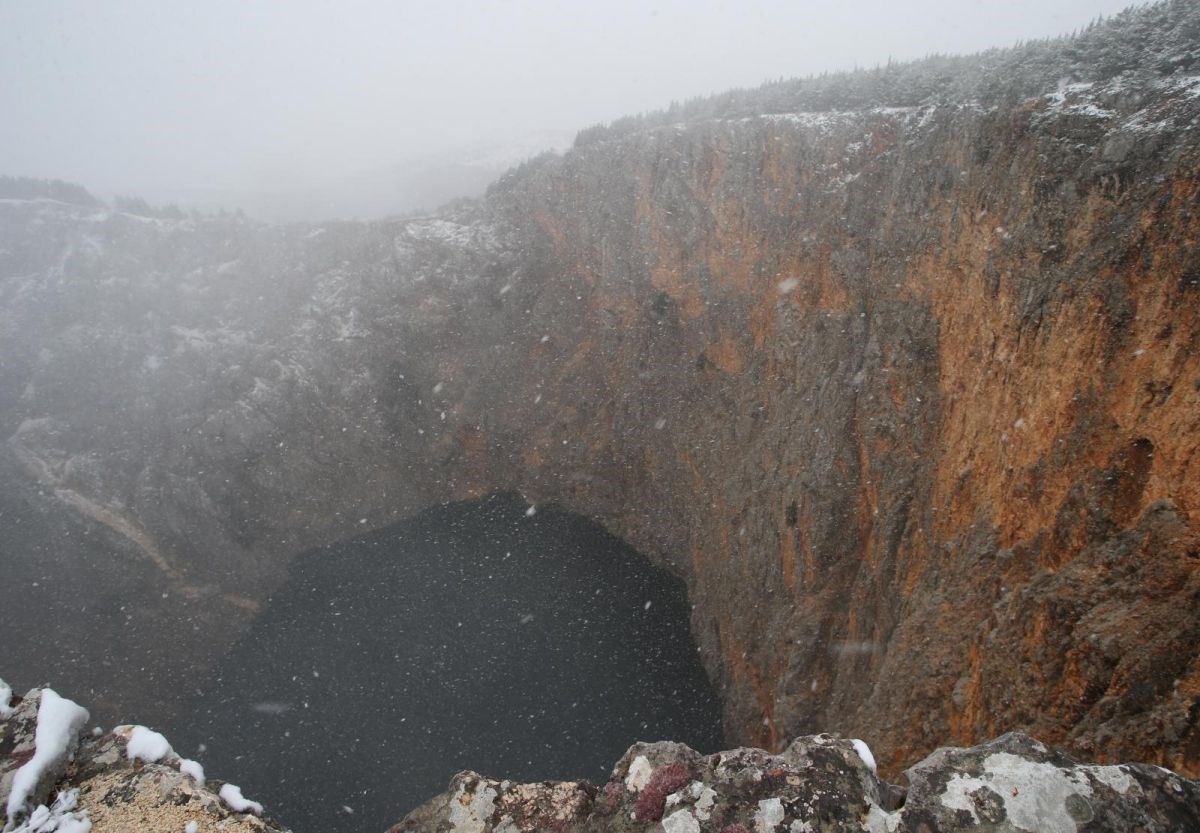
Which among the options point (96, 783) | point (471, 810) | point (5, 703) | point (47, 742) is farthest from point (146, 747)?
point (471, 810)

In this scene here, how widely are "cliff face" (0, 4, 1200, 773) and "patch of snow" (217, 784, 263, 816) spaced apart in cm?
745

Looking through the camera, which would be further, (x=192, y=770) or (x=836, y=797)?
(x=192, y=770)

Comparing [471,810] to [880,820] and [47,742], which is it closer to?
[880,820]

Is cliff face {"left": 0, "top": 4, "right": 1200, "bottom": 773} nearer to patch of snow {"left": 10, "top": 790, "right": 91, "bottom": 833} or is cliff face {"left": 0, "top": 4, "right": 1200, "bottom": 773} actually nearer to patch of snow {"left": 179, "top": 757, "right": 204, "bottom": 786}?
patch of snow {"left": 179, "top": 757, "right": 204, "bottom": 786}

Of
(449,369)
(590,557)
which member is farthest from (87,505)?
(590,557)

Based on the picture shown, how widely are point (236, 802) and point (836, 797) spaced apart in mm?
4441

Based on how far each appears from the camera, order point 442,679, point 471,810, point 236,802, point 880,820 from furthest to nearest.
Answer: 1. point 442,679
2. point 236,802
3. point 471,810
4. point 880,820

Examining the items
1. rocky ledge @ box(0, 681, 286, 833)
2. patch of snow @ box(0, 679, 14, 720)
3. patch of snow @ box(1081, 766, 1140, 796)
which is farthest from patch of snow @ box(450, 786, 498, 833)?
patch of snow @ box(1081, 766, 1140, 796)

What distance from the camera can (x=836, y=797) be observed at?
4066 mm

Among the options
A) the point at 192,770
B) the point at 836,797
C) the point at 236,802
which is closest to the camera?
the point at 836,797

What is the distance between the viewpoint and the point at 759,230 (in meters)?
19.6

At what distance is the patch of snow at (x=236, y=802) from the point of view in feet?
15.5

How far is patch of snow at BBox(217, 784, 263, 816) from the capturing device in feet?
15.5

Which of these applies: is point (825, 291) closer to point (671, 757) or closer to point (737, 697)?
point (737, 697)
